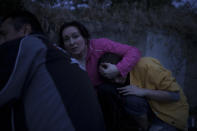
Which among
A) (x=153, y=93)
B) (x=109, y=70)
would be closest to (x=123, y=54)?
(x=109, y=70)

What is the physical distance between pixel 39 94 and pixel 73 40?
40.8 inches

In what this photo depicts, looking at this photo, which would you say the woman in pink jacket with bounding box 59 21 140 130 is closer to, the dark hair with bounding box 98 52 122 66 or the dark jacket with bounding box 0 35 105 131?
the dark hair with bounding box 98 52 122 66

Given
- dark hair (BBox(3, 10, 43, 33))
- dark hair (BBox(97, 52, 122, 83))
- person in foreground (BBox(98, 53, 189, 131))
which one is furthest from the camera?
dark hair (BBox(97, 52, 122, 83))

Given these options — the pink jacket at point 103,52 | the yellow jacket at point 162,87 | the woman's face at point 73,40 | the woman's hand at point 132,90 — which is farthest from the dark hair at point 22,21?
the yellow jacket at point 162,87

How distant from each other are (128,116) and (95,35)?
1.44 meters

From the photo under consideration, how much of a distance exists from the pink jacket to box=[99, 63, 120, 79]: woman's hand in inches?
2.3

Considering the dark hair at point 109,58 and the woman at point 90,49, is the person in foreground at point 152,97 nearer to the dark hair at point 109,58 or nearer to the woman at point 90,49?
the dark hair at point 109,58

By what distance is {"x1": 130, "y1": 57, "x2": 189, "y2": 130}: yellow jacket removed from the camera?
1750mm

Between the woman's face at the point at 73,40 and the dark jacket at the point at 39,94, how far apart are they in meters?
0.85

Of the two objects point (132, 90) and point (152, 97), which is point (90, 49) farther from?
point (152, 97)

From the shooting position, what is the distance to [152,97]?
175cm

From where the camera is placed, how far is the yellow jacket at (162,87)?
1750 millimetres

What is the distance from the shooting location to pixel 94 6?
3.23 metres

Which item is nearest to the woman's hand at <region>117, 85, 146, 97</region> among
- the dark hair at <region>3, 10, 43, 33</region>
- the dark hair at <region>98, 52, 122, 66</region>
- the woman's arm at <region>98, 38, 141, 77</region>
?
the woman's arm at <region>98, 38, 141, 77</region>
